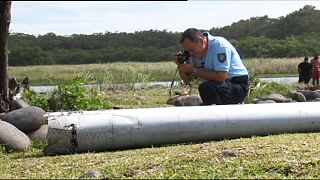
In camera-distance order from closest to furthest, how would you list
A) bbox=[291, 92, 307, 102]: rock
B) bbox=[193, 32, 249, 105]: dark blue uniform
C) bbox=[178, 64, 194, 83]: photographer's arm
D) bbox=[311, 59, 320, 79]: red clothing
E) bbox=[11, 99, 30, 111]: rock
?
bbox=[193, 32, 249, 105]: dark blue uniform < bbox=[178, 64, 194, 83]: photographer's arm < bbox=[11, 99, 30, 111]: rock < bbox=[291, 92, 307, 102]: rock < bbox=[311, 59, 320, 79]: red clothing

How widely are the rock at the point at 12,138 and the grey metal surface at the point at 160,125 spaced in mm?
791

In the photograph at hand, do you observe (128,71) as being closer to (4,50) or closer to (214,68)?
(4,50)

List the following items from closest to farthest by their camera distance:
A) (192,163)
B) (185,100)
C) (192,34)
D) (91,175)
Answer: (91,175) < (192,163) < (192,34) < (185,100)

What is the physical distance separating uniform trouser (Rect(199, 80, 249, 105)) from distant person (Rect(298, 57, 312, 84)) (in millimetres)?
16677

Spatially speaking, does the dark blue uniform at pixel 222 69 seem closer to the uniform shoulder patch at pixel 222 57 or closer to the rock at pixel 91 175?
the uniform shoulder patch at pixel 222 57

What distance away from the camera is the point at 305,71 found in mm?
25125

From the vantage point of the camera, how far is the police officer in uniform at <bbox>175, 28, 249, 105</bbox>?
810 centimetres

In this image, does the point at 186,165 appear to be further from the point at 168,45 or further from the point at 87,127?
the point at 168,45

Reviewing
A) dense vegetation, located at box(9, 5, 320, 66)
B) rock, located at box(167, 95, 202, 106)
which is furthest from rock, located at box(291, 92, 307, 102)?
dense vegetation, located at box(9, 5, 320, 66)

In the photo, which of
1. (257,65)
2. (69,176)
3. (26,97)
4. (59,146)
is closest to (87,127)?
(59,146)

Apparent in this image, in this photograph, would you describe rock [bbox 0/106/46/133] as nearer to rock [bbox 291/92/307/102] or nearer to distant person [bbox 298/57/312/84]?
rock [bbox 291/92/307/102]

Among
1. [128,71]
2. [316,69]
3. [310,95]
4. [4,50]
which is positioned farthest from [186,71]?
[316,69]

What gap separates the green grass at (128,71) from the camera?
23.2 meters

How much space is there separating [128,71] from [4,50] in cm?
1484
